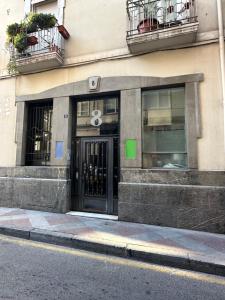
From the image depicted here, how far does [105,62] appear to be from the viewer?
23.7ft

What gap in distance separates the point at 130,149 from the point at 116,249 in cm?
280

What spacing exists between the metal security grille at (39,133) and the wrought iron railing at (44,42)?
1.60m

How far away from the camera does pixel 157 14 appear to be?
6.73 m

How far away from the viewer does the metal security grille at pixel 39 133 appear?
26.4 ft

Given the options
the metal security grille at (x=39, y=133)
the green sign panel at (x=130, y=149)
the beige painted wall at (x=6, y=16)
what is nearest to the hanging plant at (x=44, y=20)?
the beige painted wall at (x=6, y=16)

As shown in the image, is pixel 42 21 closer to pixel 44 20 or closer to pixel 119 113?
pixel 44 20

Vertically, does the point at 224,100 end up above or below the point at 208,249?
above

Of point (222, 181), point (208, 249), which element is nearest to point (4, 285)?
point (208, 249)

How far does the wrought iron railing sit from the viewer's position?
7.71 meters

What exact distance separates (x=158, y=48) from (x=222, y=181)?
147 inches

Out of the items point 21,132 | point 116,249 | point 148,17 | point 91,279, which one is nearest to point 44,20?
point 148,17

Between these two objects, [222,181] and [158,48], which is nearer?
[222,181]

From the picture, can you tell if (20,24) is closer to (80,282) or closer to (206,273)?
(80,282)

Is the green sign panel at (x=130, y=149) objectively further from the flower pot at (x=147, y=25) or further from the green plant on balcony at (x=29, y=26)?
the green plant on balcony at (x=29, y=26)
